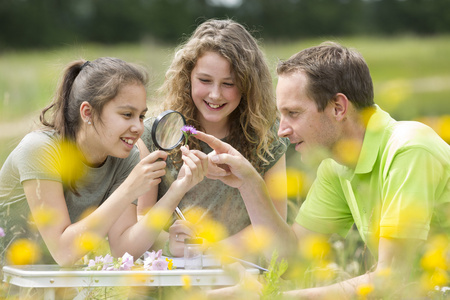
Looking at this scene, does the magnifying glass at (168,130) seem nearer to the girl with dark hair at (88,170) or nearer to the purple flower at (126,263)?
the girl with dark hair at (88,170)

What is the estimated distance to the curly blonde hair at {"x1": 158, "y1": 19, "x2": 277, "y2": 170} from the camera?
372cm

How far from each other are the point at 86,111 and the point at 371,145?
5.00ft

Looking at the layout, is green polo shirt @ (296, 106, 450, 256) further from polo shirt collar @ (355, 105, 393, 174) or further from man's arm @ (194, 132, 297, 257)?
man's arm @ (194, 132, 297, 257)

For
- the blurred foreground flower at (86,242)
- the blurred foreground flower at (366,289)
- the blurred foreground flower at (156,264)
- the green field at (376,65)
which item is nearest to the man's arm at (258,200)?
the blurred foreground flower at (156,264)

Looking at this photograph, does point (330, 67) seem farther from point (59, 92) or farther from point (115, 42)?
point (115, 42)

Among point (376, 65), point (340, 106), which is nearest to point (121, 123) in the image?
point (340, 106)

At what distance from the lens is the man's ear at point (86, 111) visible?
133 inches

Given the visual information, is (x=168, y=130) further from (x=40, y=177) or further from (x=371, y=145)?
(x=371, y=145)

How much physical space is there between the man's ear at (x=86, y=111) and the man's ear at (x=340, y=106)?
130cm

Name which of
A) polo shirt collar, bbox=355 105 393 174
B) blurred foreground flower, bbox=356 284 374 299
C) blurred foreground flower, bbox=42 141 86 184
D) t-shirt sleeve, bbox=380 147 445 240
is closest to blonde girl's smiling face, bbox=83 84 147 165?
blurred foreground flower, bbox=42 141 86 184

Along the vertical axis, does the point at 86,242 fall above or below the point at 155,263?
above

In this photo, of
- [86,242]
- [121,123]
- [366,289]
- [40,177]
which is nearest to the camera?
[366,289]

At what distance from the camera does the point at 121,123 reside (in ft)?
10.8

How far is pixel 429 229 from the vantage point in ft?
8.68
